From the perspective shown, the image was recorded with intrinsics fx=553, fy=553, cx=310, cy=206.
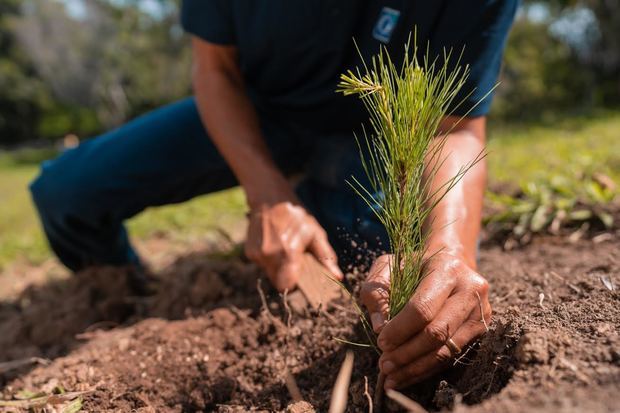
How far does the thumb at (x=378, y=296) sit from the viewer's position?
1197 millimetres

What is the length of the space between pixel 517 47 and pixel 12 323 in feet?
44.5

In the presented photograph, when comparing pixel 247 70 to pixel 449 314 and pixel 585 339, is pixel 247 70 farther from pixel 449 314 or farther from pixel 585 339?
pixel 585 339

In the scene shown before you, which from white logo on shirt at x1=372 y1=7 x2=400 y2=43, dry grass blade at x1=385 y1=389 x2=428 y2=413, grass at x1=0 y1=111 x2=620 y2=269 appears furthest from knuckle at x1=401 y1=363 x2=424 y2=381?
grass at x1=0 y1=111 x2=620 y2=269

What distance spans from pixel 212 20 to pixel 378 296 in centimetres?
135

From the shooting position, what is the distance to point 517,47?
1350 cm

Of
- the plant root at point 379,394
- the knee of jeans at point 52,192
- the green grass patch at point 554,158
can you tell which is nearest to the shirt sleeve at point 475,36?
the plant root at point 379,394

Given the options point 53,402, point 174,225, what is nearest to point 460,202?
point 53,402

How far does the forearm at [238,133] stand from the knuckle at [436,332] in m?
0.82

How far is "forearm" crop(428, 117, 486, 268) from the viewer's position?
1318 mm

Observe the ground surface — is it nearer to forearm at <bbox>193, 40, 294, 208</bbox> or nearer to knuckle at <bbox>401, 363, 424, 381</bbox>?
knuckle at <bbox>401, 363, 424, 381</bbox>

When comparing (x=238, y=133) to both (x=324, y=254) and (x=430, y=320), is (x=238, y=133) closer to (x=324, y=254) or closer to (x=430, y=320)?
(x=324, y=254)

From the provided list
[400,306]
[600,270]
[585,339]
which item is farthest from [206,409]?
[600,270]

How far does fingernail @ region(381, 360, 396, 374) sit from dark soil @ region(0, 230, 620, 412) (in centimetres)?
10

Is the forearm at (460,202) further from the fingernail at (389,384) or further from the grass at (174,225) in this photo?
the grass at (174,225)
